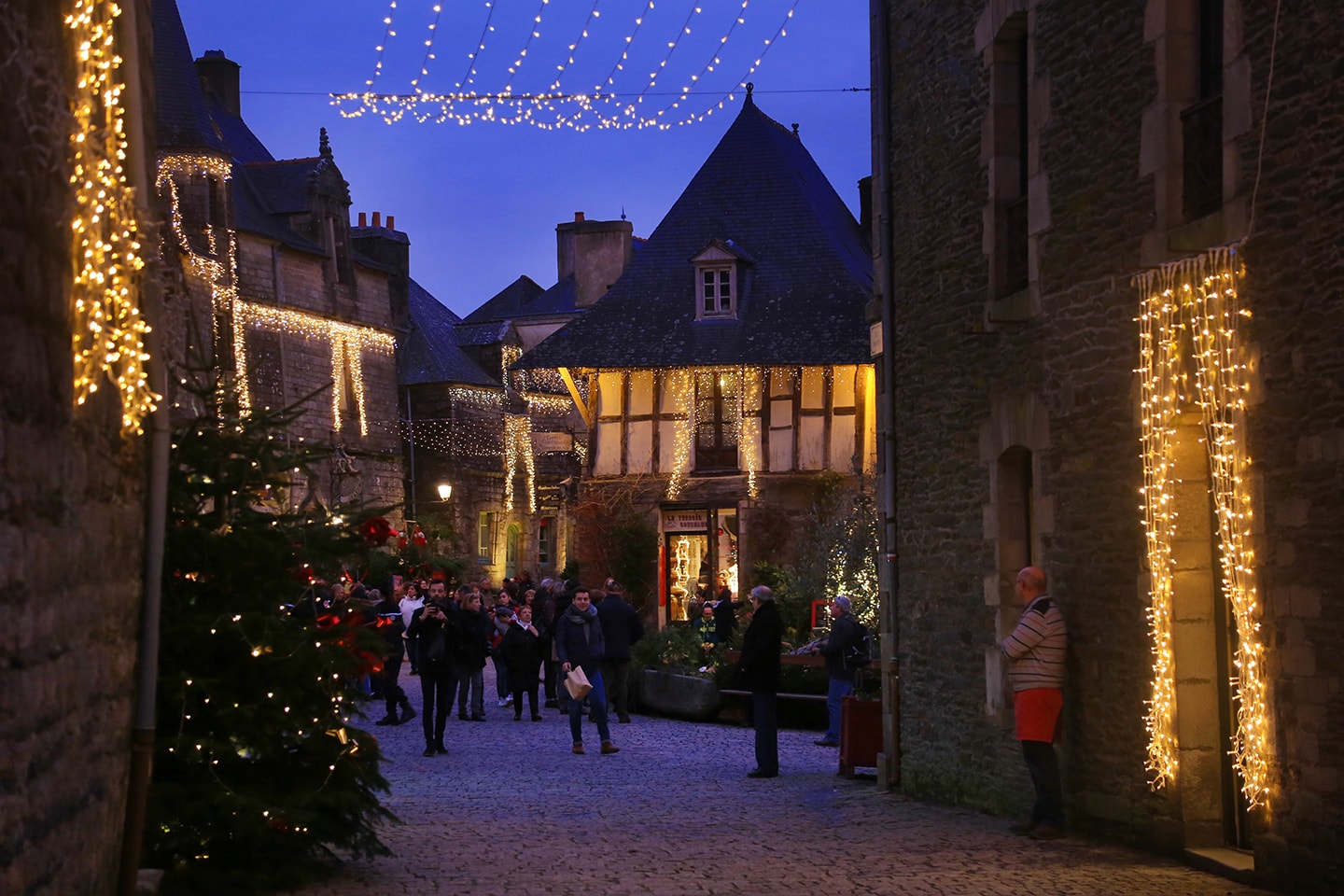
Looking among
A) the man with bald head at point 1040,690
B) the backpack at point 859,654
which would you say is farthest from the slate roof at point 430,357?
the man with bald head at point 1040,690

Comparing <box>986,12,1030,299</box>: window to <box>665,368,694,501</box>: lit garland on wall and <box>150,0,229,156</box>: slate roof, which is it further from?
<box>150,0,229,156</box>: slate roof

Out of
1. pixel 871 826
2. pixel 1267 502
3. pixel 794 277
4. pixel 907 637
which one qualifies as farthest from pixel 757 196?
pixel 1267 502

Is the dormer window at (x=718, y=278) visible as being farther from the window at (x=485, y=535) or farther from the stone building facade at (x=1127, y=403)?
the stone building facade at (x=1127, y=403)

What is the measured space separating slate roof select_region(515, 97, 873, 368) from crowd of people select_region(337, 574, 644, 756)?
8772mm

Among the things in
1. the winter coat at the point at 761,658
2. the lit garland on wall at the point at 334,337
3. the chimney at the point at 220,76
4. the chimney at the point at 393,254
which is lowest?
the winter coat at the point at 761,658

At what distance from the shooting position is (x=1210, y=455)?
9.10 m

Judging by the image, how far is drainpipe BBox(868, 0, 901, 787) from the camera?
13.7 metres

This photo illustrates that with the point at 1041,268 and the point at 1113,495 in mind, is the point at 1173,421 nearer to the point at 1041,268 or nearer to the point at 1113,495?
the point at 1113,495

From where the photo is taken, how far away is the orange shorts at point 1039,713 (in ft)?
33.5

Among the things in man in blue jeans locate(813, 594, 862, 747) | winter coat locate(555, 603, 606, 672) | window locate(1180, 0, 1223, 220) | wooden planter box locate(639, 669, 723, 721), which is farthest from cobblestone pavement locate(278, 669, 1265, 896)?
wooden planter box locate(639, 669, 723, 721)

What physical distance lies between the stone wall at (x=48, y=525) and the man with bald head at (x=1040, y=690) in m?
5.33

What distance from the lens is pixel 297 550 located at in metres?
9.00

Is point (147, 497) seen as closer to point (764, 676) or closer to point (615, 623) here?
point (764, 676)

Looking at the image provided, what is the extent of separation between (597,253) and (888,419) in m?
33.3
